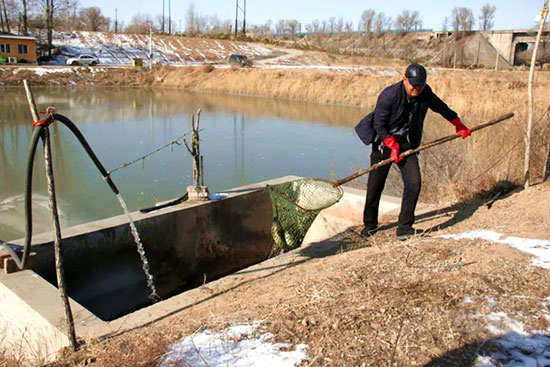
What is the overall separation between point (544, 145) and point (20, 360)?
6.47m

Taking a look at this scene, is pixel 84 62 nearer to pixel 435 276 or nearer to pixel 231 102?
pixel 231 102

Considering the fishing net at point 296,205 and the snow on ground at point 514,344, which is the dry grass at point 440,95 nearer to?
the fishing net at point 296,205

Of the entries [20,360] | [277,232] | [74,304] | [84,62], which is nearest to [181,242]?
[277,232]

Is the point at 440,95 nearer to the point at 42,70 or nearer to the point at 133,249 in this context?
the point at 133,249

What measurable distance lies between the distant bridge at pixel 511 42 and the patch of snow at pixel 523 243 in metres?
52.7

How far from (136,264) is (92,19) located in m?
63.5

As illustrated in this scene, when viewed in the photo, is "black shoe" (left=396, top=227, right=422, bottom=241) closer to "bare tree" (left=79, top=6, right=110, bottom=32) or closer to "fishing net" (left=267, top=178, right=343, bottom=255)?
"fishing net" (left=267, top=178, right=343, bottom=255)

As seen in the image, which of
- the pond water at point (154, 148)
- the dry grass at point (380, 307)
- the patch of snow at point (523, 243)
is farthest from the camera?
the pond water at point (154, 148)

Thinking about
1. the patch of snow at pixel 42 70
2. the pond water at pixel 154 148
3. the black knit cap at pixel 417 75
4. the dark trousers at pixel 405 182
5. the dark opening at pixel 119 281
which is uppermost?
the patch of snow at pixel 42 70

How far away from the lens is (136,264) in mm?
4934

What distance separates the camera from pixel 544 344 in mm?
2406

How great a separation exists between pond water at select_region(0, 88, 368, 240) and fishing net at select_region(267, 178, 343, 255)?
9.78 ft

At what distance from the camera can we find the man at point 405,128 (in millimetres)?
4301

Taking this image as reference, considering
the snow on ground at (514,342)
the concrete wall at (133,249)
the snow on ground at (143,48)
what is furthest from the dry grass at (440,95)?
the snow on ground at (143,48)
